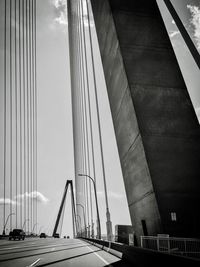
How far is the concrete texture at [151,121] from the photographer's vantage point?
1328 centimetres

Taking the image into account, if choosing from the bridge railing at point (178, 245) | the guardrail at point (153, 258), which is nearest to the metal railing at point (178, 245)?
the bridge railing at point (178, 245)

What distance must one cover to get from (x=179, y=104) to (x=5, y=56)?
25.9m

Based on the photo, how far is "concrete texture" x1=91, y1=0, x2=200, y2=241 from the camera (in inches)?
523

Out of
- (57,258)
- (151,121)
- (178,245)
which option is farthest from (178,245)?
(151,121)

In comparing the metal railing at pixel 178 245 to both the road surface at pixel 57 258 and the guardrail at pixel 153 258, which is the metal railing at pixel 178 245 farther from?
the road surface at pixel 57 258

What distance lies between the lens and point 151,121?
14.5 m

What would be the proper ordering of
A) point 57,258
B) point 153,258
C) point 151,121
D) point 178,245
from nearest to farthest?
point 153,258 → point 57,258 → point 178,245 → point 151,121

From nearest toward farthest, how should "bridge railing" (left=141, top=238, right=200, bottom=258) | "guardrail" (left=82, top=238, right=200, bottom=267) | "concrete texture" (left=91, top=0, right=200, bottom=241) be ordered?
"guardrail" (left=82, top=238, right=200, bottom=267) → "bridge railing" (left=141, top=238, right=200, bottom=258) → "concrete texture" (left=91, top=0, right=200, bottom=241)

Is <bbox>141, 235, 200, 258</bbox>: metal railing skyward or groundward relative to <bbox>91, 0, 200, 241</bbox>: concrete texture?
groundward

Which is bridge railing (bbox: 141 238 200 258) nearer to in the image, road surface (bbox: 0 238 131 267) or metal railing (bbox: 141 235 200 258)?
metal railing (bbox: 141 235 200 258)

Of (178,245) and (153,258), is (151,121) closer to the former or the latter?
(178,245)

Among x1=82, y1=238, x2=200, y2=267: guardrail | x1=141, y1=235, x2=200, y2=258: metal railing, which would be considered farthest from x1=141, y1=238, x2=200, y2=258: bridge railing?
x1=82, y1=238, x2=200, y2=267: guardrail

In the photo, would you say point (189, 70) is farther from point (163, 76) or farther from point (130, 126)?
point (130, 126)

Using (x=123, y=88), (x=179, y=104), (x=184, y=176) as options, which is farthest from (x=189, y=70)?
(x=184, y=176)
